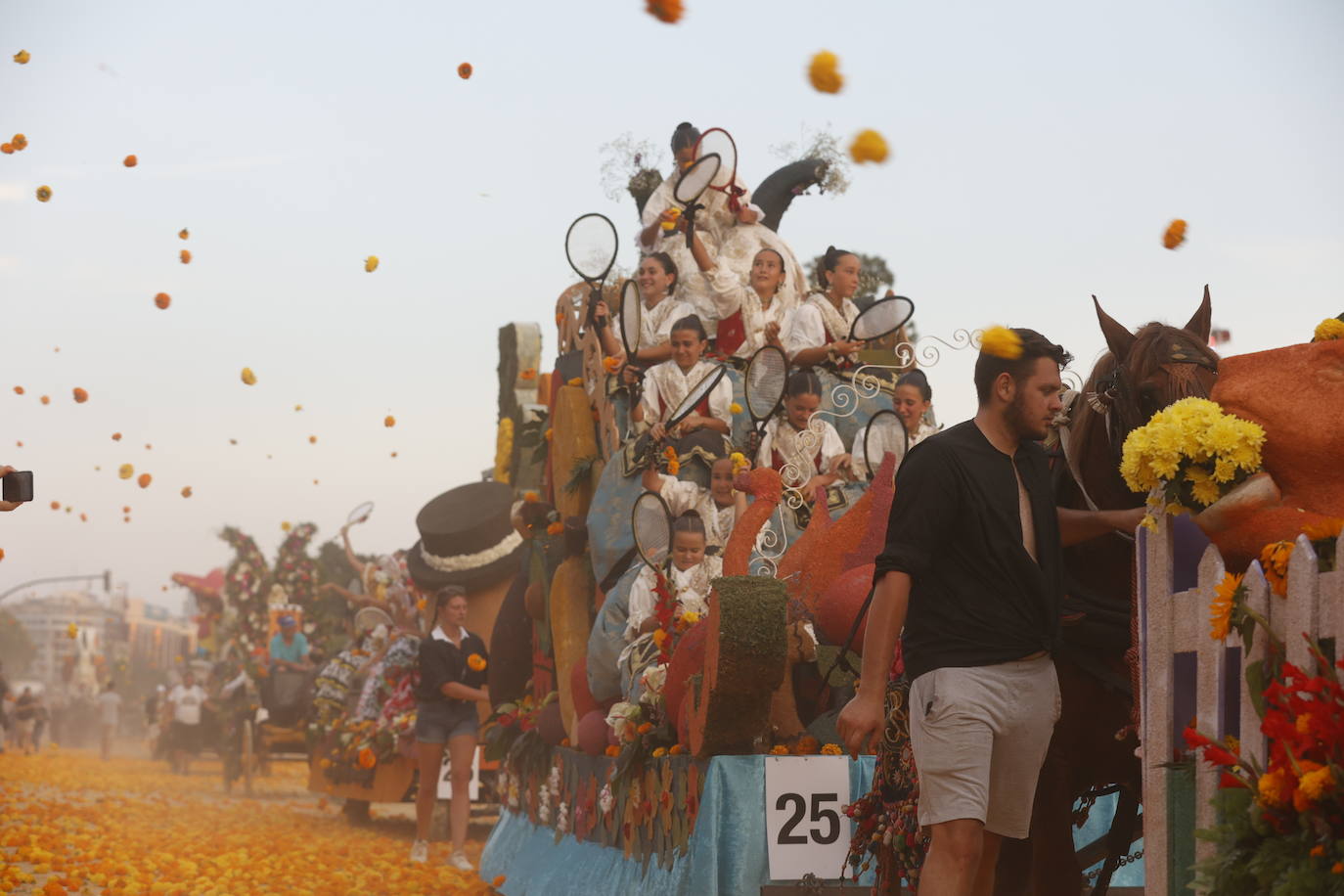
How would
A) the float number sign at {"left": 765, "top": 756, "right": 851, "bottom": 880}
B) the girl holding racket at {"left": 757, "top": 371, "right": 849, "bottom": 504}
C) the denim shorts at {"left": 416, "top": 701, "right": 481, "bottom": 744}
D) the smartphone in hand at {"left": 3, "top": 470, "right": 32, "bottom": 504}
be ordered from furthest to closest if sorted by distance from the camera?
the denim shorts at {"left": 416, "top": 701, "right": 481, "bottom": 744} < the girl holding racket at {"left": 757, "top": 371, "right": 849, "bottom": 504} < the smartphone in hand at {"left": 3, "top": 470, "right": 32, "bottom": 504} < the float number sign at {"left": 765, "top": 756, "right": 851, "bottom": 880}

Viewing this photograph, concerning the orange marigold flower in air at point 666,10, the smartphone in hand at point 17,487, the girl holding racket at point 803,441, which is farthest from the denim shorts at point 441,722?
the orange marigold flower in air at point 666,10

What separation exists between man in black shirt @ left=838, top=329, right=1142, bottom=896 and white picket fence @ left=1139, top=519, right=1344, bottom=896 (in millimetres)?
313

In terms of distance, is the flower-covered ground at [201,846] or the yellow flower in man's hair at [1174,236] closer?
the yellow flower in man's hair at [1174,236]

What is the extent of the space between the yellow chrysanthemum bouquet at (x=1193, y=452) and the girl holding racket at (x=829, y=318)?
5.96 m

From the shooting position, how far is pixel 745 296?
437 inches

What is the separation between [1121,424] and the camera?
187 inches

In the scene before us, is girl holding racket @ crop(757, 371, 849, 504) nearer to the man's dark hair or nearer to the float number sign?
the float number sign

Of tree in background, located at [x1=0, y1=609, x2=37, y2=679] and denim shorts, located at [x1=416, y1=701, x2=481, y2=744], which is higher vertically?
denim shorts, located at [x1=416, y1=701, x2=481, y2=744]

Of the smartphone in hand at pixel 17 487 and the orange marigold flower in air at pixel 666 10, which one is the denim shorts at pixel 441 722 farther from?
the orange marigold flower in air at pixel 666 10

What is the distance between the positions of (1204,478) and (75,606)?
457 feet

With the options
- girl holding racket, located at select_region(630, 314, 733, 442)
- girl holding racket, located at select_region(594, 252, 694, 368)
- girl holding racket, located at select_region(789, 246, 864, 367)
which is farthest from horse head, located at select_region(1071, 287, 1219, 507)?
girl holding racket, located at select_region(594, 252, 694, 368)

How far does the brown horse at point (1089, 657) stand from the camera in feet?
16.2

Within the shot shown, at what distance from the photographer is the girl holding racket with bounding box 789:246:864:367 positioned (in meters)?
10.2

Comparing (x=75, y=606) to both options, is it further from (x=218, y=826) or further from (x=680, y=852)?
(x=680, y=852)
